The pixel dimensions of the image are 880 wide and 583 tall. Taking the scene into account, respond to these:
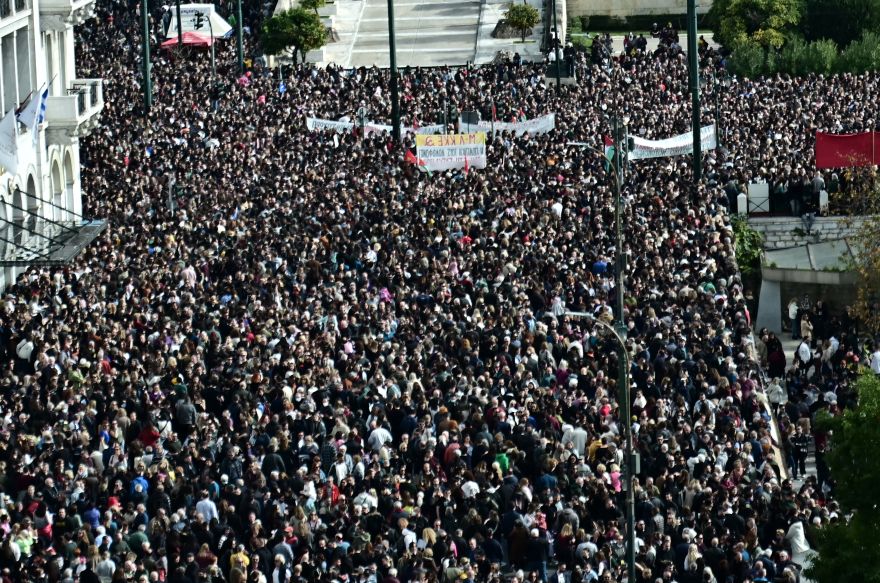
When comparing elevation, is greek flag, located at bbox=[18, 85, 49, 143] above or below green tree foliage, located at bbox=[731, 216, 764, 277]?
above

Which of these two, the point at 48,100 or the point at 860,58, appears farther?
the point at 860,58

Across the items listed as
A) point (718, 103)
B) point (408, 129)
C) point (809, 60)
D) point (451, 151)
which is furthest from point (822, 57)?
point (451, 151)

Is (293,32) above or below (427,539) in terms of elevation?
above

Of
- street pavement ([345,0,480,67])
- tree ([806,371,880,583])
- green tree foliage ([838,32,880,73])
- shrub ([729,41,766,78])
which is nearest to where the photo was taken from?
tree ([806,371,880,583])

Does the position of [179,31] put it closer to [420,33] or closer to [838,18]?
[420,33]

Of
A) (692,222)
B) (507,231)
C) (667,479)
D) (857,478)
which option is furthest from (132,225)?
(857,478)

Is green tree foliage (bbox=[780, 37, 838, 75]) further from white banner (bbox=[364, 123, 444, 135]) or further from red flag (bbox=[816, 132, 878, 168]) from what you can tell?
red flag (bbox=[816, 132, 878, 168])

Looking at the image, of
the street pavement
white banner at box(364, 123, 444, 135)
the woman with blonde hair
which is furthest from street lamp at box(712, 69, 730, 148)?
the woman with blonde hair

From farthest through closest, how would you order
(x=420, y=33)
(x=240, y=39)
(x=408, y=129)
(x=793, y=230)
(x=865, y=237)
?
(x=420, y=33)
(x=240, y=39)
(x=408, y=129)
(x=793, y=230)
(x=865, y=237)
